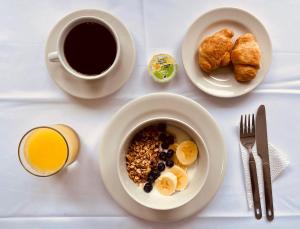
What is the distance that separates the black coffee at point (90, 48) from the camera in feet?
3.75

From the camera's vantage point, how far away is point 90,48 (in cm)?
114

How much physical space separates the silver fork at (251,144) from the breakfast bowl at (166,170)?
6.6 inches

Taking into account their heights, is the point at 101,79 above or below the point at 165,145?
above

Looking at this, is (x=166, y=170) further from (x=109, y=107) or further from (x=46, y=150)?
(x=46, y=150)

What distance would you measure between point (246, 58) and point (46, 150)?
0.67 m

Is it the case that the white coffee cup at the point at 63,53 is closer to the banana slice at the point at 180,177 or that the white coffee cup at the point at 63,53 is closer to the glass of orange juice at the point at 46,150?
the glass of orange juice at the point at 46,150

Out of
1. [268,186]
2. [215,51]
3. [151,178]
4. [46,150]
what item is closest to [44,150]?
[46,150]

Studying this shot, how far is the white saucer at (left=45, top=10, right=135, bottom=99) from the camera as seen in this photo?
1.19 m

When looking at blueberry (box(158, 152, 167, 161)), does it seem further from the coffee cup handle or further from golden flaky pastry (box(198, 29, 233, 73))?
the coffee cup handle

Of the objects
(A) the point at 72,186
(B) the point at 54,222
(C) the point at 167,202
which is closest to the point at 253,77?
(C) the point at 167,202

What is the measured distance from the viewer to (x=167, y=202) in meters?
1.15

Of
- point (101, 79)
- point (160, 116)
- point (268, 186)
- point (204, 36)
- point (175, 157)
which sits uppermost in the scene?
point (204, 36)

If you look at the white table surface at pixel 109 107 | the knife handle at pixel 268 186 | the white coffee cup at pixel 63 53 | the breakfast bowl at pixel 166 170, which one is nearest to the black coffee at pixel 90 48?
the white coffee cup at pixel 63 53

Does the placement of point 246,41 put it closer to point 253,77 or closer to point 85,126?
point 253,77
